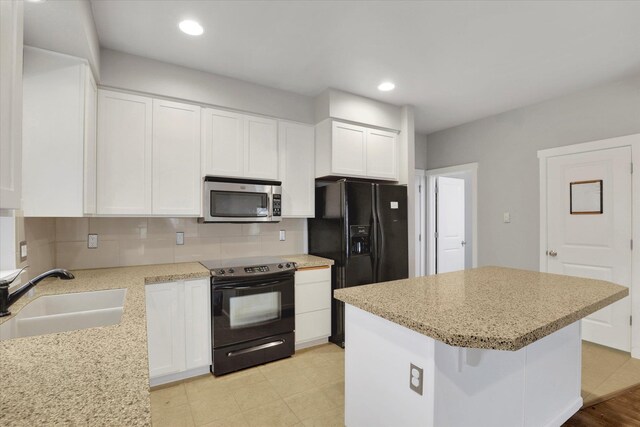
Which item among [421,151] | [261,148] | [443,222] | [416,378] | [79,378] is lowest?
[416,378]

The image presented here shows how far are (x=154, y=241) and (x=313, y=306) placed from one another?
62.4 inches

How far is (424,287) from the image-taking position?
1.70 m

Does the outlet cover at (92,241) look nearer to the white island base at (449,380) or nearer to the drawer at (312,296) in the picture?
the drawer at (312,296)

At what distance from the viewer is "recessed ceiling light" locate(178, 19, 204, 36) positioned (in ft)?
6.82

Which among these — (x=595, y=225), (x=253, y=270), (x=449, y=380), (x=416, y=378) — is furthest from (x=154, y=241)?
(x=595, y=225)

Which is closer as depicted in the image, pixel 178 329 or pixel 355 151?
pixel 178 329

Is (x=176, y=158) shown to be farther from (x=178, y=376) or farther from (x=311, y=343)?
(x=311, y=343)

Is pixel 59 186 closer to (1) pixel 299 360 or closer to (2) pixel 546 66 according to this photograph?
(1) pixel 299 360

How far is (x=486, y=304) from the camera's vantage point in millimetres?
1353

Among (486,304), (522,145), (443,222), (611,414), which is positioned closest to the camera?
(486,304)

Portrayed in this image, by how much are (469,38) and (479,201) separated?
2376 mm

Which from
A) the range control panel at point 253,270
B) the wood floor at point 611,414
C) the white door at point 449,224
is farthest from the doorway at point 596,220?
the range control panel at point 253,270

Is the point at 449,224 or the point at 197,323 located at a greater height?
the point at 449,224

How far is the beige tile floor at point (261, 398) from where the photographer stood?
1.99 m
